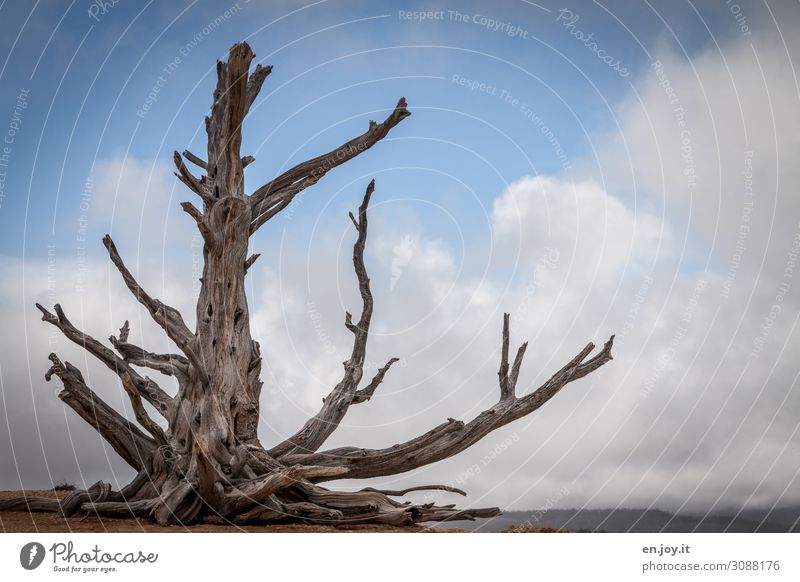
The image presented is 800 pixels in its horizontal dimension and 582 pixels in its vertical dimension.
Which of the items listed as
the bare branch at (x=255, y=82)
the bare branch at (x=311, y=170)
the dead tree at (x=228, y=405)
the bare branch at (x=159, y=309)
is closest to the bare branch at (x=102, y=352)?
the dead tree at (x=228, y=405)

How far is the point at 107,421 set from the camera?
10914 millimetres

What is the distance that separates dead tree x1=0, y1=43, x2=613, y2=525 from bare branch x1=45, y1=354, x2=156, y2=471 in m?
0.01

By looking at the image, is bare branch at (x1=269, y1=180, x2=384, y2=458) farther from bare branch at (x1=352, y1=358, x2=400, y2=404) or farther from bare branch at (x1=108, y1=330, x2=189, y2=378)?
bare branch at (x1=108, y1=330, x2=189, y2=378)

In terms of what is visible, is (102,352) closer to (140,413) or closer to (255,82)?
(140,413)

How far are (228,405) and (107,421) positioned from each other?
5.61ft

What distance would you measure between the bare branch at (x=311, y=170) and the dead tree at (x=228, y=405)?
2 cm

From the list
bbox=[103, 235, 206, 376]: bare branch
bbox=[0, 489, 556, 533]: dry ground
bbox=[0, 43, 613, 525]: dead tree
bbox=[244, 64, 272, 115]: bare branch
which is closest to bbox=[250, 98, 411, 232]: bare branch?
bbox=[0, 43, 613, 525]: dead tree

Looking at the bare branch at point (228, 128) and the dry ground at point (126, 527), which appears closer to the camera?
the dry ground at point (126, 527)

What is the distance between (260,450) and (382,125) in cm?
497

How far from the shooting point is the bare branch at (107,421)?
34.6 ft

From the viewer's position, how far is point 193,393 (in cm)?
1083

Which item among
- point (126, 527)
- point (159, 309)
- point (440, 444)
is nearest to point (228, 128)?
point (159, 309)

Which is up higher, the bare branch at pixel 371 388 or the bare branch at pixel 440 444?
the bare branch at pixel 371 388

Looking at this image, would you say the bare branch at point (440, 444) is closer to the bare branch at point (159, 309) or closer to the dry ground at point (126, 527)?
the dry ground at point (126, 527)
